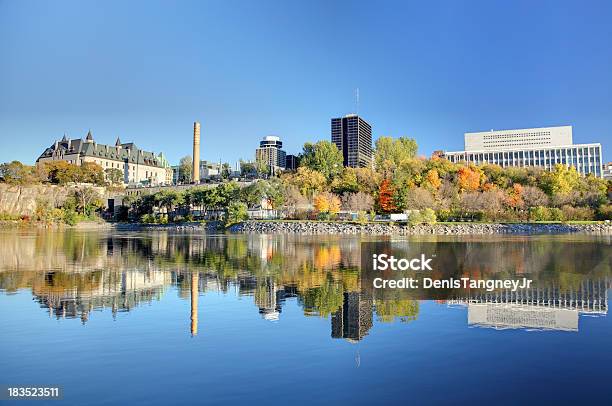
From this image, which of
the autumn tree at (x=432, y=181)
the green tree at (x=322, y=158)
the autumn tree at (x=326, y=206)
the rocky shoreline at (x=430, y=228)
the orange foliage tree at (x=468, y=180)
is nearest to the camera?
the rocky shoreline at (x=430, y=228)

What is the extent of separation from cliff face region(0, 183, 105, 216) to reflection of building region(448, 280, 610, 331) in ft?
342

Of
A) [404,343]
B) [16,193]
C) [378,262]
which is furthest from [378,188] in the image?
[16,193]

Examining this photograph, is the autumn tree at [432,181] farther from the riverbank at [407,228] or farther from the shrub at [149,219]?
the shrub at [149,219]

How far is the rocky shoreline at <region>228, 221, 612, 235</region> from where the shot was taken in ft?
189

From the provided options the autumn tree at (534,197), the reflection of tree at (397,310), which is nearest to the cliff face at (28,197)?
the autumn tree at (534,197)

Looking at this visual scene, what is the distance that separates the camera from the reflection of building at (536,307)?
38.1 feet

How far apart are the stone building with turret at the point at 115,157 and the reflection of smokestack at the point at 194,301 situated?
4572 inches

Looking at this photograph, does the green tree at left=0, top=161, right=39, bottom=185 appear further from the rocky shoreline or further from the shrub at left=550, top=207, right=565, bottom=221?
the shrub at left=550, top=207, right=565, bottom=221

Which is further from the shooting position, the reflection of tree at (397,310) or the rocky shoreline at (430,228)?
→ the rocky shoreline at (430,228)

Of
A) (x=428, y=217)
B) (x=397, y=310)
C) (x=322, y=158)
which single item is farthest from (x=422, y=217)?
(x=397, y=310)

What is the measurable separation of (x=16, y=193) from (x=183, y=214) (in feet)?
133

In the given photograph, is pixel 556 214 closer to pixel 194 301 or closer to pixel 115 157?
pixel 194 301

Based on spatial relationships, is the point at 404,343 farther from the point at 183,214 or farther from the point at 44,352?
the point at 183,214

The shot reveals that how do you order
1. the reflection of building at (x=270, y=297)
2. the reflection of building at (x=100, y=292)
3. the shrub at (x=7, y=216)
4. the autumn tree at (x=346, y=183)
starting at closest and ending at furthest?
the reflection of building at (x=270, y=297) → the reflection of building at (x=100, y=292) → the autumn tree at (x=346, y=183) → the shrub at (x=7, y=216)
